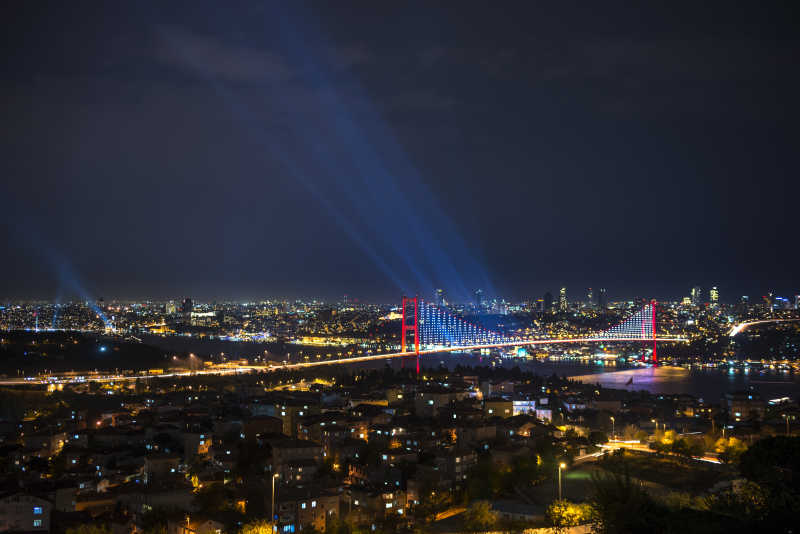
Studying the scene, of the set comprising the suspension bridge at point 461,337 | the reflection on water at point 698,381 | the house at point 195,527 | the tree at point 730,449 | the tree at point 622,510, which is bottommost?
the house at point 195,527

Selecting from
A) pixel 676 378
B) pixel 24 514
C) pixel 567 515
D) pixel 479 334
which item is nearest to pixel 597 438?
pixel 567 515

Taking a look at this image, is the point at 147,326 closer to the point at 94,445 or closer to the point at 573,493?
the point at 94,445

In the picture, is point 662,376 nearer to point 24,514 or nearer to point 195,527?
point 195,527

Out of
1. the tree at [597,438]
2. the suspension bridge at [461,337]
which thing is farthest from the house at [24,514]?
the suspension bridge at [461,337]

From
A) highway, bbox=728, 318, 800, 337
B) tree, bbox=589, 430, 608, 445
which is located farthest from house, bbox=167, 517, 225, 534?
highway, bbox=728, 318, 800, 337

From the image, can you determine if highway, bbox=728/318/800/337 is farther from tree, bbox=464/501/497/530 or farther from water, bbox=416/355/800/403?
tree, bbox=464/501/497/530

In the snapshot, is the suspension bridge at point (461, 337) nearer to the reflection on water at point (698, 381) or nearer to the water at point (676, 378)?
the water at point (676, 378)
